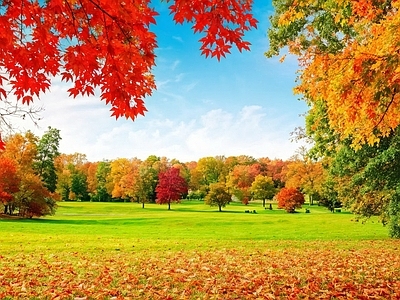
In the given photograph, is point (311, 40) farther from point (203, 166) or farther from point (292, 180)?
point (203, 166)

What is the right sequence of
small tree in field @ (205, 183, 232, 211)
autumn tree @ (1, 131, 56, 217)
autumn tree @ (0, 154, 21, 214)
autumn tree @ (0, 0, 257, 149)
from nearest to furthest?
autumn tree @ (0, 0, 257, 149) < autumn tree @ (0, 154, 21, 214) < autumn tree @ (1, 131, 56, 217) < small tree in field @ (205, 183, 232, 211)

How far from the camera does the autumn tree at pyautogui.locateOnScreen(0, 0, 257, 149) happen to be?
174 inches

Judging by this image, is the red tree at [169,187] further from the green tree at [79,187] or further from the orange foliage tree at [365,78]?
the orange foliage tree at [365,78]

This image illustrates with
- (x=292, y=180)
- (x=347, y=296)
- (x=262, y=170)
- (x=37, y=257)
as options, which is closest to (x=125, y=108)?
(x=347, y=296)

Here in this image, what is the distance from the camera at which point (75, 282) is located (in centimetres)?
702

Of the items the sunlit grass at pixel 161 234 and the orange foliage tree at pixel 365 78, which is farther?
the sunlit grass at pixel 161 234

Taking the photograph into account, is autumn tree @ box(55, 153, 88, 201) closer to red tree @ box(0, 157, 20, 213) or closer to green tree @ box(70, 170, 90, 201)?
green tree @ box(70, 170, 90, 201)

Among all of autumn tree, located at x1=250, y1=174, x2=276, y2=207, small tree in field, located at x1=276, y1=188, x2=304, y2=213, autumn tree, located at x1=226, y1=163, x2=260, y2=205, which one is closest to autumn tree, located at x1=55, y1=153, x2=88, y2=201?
autumn tree, located at x1=226, y1=163, x2=260, y2=205

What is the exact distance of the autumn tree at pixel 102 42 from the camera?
4.43 m

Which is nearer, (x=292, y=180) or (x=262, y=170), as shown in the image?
(x=292, y=180)

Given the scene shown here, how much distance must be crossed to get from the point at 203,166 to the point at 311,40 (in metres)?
78.2

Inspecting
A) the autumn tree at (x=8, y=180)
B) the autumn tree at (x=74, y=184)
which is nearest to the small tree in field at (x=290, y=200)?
the autumn tree at (x=8, y=180)

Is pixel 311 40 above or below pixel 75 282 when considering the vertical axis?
above

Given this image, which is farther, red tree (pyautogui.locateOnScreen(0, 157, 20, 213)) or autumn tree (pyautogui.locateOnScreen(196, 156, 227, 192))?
autumn tree (pyautogui.locateOnScreen(196, 156, 227, 192))
